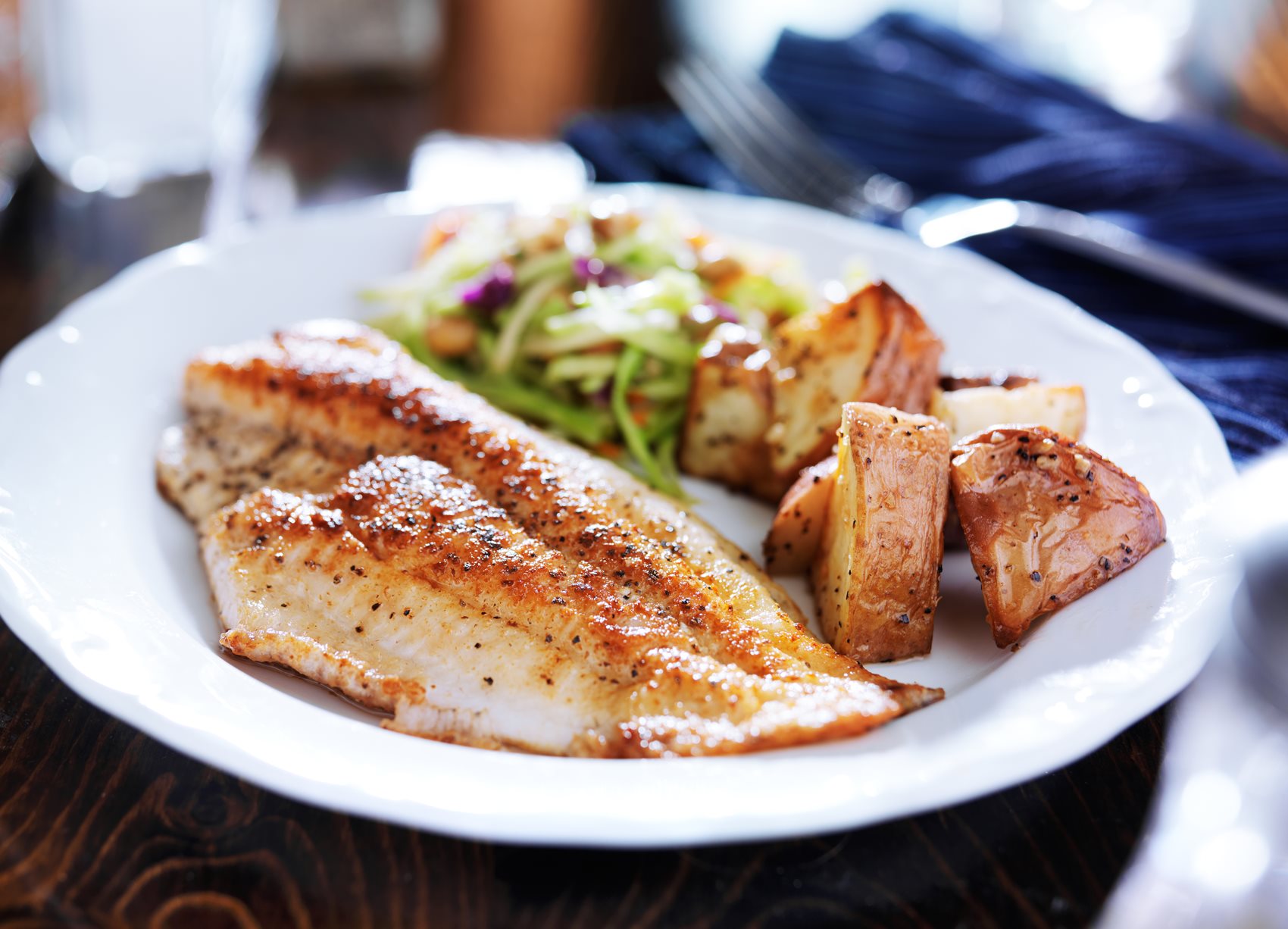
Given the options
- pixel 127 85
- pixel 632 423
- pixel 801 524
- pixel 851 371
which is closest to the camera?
pixel 801 524

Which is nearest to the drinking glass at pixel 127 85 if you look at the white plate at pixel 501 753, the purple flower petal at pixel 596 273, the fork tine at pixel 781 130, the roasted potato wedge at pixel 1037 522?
the white plate at pixel 501 753

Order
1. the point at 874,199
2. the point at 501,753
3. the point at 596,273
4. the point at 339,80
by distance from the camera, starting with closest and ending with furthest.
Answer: the point at 501,753 → the point at 596,273 → the point at 874,199 → the point at 339,80

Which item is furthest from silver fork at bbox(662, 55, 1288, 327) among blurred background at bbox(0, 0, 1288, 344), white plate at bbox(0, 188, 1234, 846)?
blurred background at bbox(0, 0, 1288, 344)

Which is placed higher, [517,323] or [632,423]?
[517,323]

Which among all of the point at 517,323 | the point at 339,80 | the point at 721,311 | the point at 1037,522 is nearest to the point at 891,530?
the point at 1037,522

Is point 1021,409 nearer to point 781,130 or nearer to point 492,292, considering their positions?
point 492,292

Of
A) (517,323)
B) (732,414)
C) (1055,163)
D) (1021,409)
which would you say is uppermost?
(1055,163)
